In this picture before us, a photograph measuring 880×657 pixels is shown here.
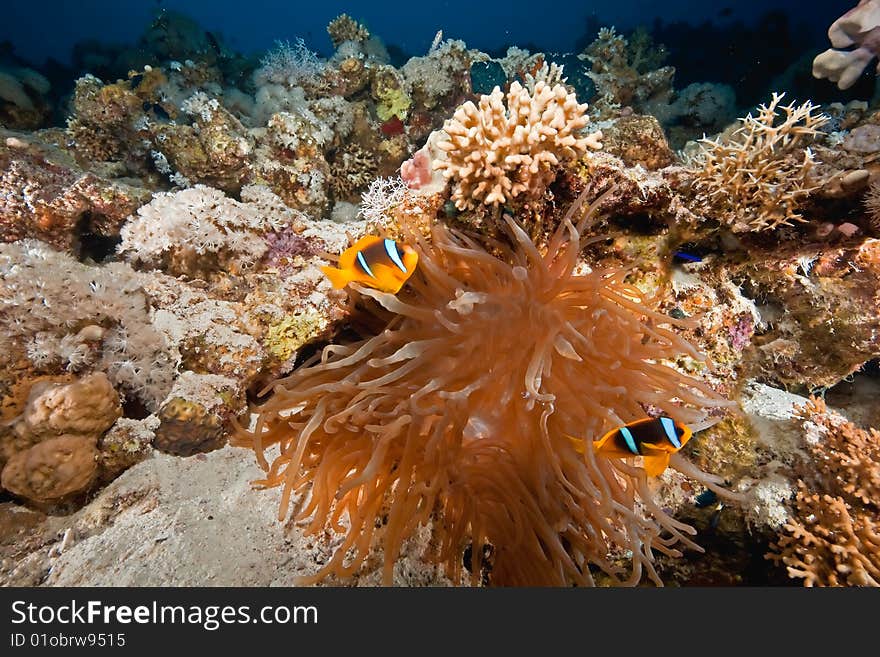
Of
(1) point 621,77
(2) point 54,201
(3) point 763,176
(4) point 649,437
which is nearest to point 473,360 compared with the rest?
(4) point 649,437

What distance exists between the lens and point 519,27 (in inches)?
2085

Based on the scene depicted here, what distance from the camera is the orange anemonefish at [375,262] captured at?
73.0 inches

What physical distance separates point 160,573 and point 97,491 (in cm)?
73

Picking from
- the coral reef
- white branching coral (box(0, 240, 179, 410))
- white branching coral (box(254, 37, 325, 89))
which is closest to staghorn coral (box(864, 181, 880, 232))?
the coral reef

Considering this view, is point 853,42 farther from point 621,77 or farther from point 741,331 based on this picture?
point 621,77

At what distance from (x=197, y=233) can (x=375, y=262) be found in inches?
66.9

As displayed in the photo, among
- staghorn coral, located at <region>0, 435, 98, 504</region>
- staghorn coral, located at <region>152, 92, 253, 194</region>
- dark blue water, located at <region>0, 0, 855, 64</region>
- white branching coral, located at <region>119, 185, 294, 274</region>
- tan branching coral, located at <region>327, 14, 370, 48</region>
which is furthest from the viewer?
dark blue water, located at <region>0, 0, 855, 64</region>

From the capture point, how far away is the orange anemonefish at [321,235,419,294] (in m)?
1.85

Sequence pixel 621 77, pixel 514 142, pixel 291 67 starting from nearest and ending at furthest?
pixel 514 142 → pixel 291 67 → pixel 621 77

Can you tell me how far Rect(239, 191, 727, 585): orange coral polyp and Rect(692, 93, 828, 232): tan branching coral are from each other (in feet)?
2.73

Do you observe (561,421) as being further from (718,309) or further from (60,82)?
(60,82)

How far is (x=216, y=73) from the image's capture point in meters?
8.20

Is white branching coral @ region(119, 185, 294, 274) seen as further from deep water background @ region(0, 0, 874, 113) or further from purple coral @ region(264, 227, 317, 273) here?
deep water background @ region(0, 0, 874, 113)

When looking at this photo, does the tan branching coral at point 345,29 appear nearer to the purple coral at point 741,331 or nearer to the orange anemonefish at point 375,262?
the orange anemonefish at point 375,262
